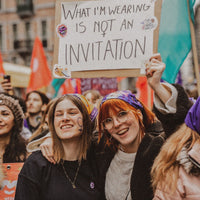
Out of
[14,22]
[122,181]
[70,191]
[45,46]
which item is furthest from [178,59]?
[14,22]

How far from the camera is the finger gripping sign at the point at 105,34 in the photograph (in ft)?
7.70

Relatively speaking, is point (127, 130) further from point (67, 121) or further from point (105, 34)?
point (105, 34)

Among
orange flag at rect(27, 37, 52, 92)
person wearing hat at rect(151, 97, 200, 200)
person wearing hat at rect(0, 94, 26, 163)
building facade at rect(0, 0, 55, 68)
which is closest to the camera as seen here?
person wearing hat at rect(151, 97, 200, 200)

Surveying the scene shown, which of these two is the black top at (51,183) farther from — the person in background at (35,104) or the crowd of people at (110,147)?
the person in background at (35,104)

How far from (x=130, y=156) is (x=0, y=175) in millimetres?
984

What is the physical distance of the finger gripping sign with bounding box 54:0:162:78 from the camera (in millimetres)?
2348

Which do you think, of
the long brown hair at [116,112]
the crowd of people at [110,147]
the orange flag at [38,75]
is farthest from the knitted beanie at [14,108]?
the orange flag at [38,75]

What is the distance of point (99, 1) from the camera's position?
8.18 feet

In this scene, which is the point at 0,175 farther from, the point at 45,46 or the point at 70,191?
the point at 45,46

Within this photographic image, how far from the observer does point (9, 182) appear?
233 centimetres

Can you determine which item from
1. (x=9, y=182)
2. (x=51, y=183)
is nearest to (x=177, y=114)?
(x=51, y=183)

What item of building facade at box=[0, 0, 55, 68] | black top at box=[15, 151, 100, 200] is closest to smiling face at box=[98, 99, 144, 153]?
black top at box=[15, 151, 100, 200]

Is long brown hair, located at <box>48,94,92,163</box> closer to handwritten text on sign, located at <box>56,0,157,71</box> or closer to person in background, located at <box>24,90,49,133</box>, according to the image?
handwritten text on sign, located at <box>56,0,157,71</box>

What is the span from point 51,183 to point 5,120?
0.92 meters
